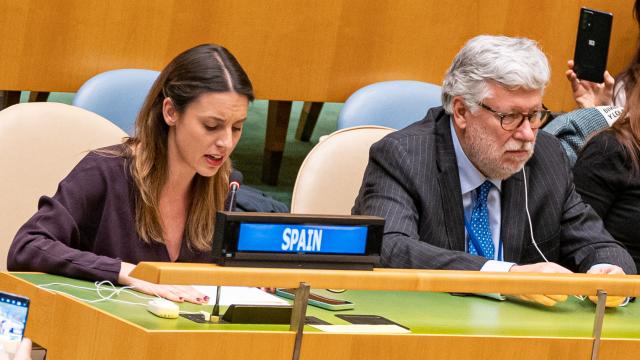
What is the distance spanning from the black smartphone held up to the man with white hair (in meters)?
1.40

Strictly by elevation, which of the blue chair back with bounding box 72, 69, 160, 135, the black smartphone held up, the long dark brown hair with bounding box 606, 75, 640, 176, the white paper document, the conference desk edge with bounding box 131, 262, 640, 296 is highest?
the black smartphone held up

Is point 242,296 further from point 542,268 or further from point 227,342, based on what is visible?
point 542,268

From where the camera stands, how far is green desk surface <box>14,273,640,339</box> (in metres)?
2.07

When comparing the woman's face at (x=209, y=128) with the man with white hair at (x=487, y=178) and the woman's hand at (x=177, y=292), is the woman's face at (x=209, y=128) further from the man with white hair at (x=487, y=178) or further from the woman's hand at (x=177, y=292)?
the woman's hand at (x=177, y=292)

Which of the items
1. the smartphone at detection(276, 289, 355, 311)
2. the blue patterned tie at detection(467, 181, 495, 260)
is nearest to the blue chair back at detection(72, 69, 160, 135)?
the blue patterned tie at detection(467, 181, 495, 260)

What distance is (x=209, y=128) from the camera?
261 centimetres

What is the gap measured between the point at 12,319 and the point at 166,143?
0.92 m

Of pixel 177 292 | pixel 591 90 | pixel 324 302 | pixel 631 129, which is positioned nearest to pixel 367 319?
pixel 324 302

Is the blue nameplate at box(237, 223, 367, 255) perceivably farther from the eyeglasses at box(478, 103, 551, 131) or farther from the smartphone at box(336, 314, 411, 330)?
the eyeglasses at box(478, 103, 551, 131)

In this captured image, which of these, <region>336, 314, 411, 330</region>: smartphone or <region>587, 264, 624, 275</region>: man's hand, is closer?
<region>336, 314, 411, 330</region>: smartphone

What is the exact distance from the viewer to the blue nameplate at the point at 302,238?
1.87 metres

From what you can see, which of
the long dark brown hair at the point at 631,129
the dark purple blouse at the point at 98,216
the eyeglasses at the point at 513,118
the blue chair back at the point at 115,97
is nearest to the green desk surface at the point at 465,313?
the dark purple blouse at the point at 98,216

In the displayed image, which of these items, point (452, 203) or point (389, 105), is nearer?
point (452, 203)

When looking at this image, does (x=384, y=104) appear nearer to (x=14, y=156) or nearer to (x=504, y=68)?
(x=504, y=68)
